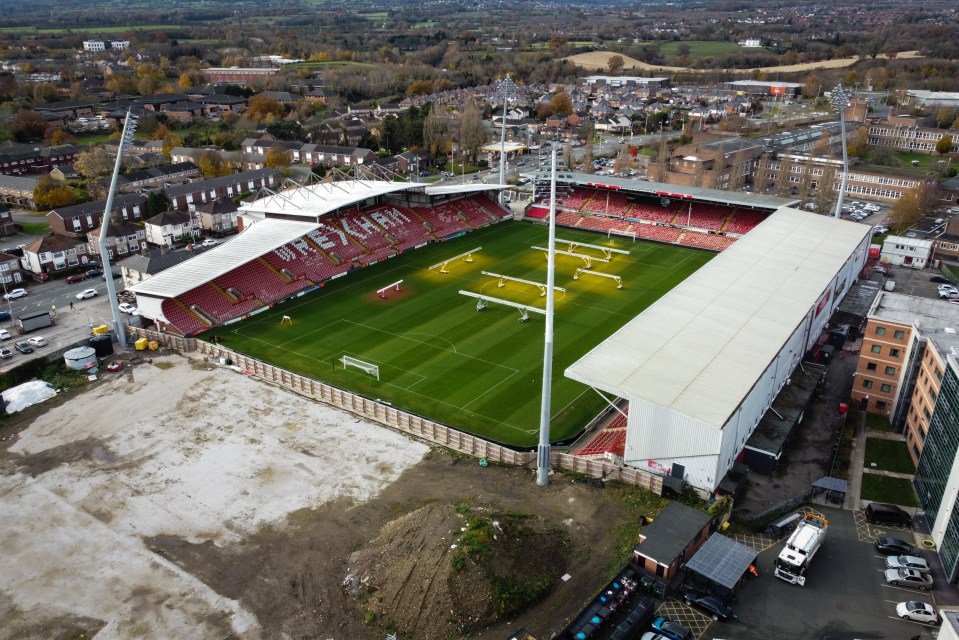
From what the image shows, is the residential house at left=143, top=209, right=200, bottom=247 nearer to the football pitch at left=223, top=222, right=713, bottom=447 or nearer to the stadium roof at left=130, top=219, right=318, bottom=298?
the stadium roof at left=130, top=219, right=318, bottom=298

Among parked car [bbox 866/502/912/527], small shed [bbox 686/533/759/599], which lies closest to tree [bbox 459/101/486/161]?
parked car [bbox 866/502/912/527]

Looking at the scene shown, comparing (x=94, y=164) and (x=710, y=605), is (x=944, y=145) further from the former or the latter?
(x=94, y=164)

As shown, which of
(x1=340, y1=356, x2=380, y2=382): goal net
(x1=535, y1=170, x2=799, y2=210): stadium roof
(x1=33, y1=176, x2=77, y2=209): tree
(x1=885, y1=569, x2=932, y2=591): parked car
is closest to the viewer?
(x1=885, y1=569, x2=932, y2=591): parked car

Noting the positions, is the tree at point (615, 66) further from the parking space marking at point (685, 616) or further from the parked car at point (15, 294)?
the parking space marking at point (685, 616)

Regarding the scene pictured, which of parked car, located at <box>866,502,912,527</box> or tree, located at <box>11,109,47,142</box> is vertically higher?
tree, located at <box>11,109,47,142</box>

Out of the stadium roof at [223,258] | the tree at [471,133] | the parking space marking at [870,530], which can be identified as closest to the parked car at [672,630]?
the parking space marking at [870,530]

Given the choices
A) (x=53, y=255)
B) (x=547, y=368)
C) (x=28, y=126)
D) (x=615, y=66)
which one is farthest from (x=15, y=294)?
(x=615, y=66)
